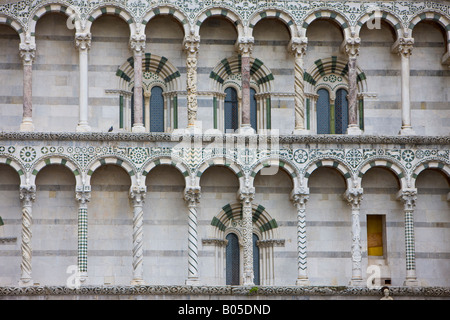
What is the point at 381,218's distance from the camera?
117 ft

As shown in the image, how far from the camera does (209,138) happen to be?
34625 millimetres

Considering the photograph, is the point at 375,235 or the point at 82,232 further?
the point at 375,235

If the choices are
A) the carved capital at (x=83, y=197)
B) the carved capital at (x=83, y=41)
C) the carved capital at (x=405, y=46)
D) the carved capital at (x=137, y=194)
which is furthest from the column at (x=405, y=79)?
the carved capital at (x=83, y=197)

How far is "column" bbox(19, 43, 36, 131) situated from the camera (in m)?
34.5

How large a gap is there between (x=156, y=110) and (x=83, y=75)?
6.77 ft

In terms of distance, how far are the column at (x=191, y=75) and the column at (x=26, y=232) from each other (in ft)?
13.0

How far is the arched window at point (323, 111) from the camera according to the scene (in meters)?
36.0

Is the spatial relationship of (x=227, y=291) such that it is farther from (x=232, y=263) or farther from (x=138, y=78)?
(x=138, y=78)

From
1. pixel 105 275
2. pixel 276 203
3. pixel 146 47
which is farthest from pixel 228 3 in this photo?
pixel 105 275

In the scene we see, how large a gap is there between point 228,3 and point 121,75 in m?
Result: 3.05

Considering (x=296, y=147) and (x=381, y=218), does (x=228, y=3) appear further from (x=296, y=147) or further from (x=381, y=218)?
(x=381, y=218)

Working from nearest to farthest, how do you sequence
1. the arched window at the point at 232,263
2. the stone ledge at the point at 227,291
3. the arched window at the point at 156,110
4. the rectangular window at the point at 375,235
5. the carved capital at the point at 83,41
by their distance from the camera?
the stone ledge at the point at 227,291
the carved capital at the point at 83,41
the arched window at the point at 232,263
the rectangular window at the point at 375,235
the arched window at the point at 156,110

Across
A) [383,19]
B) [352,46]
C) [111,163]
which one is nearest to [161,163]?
[111,163]

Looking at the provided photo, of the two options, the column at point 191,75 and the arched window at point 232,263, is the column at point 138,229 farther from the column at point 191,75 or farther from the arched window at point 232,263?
the arched window at point 232,263
